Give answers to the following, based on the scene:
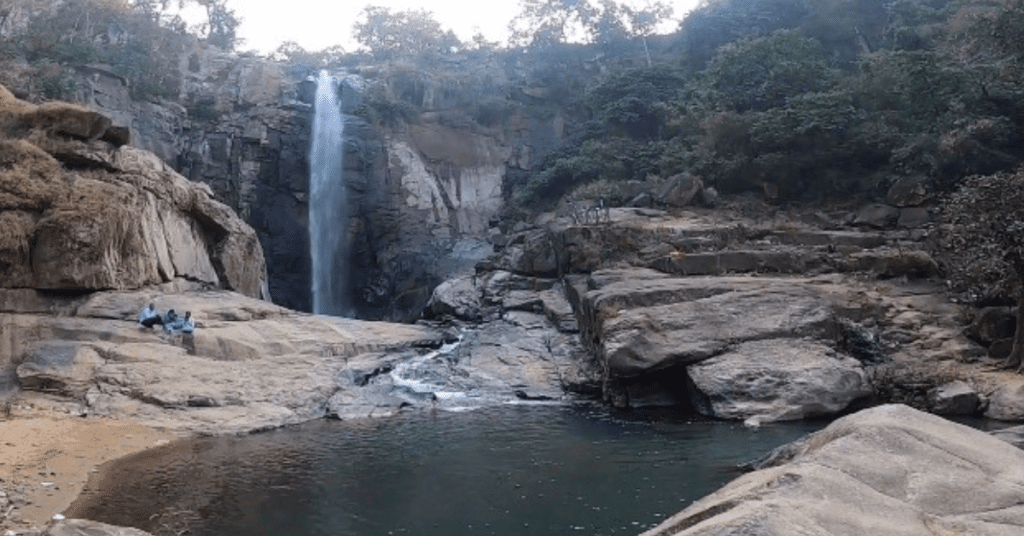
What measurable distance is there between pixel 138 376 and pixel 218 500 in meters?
7.96

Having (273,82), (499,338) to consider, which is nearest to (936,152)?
(499,338)

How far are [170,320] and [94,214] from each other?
145 inches

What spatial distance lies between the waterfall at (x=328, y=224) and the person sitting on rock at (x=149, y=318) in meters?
18.1

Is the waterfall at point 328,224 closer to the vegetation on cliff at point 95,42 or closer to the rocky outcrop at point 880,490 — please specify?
the vegetation on cliff at point 95,42

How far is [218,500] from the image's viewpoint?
39.7ft

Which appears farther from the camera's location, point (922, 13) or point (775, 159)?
point (922, 13)

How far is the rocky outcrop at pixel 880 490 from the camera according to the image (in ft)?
12.9

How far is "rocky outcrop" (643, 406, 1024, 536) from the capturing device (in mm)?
3926

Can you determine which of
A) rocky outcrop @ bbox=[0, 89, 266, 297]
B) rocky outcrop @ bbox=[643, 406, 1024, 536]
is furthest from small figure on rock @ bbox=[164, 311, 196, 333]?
rocky outcrop @ bbox=[643, 406, 1024, 536]

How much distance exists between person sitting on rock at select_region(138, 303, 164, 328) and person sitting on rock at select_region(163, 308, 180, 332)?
145mm

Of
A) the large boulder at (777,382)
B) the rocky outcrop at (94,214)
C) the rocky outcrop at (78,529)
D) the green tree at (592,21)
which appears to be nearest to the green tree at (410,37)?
the green tree at (592,21)

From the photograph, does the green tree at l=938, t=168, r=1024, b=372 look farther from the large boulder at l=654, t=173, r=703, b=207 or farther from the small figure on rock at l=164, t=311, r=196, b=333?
the small figure on rock at l=164, t=311, r=196, b=333

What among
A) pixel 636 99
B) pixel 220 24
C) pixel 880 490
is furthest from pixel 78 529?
pixel 220 24

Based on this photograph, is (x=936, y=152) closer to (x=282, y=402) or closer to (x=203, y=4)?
(x=282, y=402)
